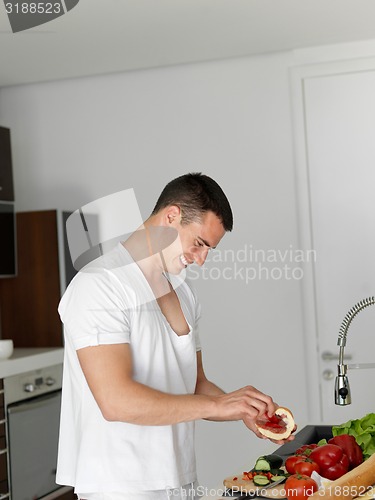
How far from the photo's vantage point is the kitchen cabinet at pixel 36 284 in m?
4.07

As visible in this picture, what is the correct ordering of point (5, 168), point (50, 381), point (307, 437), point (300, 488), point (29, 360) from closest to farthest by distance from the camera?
point (300, 488) < point (307, 437) < point (29, 360) < point (50, 381) < point (5, 168)

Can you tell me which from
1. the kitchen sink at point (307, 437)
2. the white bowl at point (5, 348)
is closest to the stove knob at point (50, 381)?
the white bowl at point (5, 348)

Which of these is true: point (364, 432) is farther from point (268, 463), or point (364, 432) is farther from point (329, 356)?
point (329, 356)

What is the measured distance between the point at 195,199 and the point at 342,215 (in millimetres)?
2097

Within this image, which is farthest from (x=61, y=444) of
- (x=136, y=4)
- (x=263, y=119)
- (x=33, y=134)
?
(x=33, y=134)

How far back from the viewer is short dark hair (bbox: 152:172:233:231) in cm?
197

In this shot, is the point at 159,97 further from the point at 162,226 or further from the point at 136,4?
the point at 162,226

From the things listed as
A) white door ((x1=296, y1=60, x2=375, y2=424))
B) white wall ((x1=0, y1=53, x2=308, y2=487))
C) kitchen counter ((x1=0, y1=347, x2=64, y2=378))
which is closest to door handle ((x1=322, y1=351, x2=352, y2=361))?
white door ((x1=296, y1=60, x2=375, y2=424))

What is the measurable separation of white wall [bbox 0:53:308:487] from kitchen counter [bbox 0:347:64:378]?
0.77 m

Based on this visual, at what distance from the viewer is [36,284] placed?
414cm

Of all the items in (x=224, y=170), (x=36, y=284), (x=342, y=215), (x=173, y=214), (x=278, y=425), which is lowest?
(x=278, y=425)

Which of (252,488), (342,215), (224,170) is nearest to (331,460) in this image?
(252,488)

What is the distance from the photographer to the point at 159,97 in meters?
4.23

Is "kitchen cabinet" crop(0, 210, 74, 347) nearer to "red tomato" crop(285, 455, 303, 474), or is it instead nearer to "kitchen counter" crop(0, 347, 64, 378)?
"kitchen counter" crop(0, 347, 64, 378)
